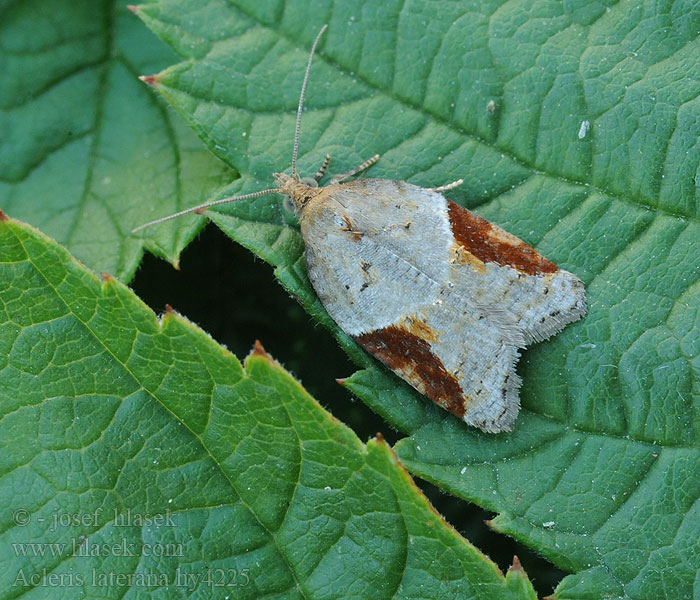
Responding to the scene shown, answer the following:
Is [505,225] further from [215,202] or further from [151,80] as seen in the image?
[151,80]

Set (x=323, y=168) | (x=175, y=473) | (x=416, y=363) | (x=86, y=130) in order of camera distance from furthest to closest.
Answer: (x=86, y=130) < (x=323, y=168) < (x=416, y=363) < (x=175, y=473)

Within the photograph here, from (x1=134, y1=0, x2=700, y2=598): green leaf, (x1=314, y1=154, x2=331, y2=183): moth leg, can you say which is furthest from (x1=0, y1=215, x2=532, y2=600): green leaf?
(x1=314, y1=154, x2=331, y2=183): moth leg

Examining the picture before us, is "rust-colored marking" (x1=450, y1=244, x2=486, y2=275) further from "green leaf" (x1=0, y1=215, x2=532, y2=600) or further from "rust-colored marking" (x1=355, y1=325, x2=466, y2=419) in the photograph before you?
"green leaf" (x1=0, y1=215, x2=532, y2=600)

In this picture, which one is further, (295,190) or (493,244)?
(295,190)

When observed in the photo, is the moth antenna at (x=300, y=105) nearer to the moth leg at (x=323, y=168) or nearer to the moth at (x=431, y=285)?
the moth at (x=431, y=285)

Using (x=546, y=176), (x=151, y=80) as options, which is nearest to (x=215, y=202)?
(x=151, y=80)

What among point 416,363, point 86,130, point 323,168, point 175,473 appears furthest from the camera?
point 86,130

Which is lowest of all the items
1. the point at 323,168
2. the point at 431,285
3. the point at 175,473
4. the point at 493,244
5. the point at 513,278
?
the point at 175,473
